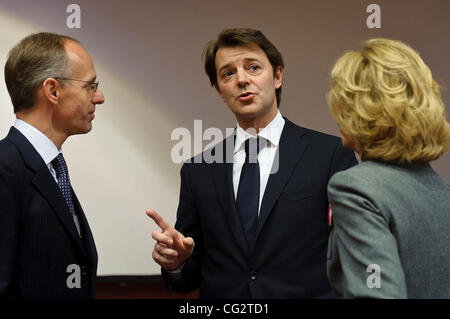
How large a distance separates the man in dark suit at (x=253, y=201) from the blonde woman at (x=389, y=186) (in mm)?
521

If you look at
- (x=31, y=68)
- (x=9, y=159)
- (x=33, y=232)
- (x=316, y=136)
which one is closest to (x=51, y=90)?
(x=31, y=68)

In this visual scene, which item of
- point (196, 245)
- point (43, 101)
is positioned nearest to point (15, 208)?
point (43, 101)

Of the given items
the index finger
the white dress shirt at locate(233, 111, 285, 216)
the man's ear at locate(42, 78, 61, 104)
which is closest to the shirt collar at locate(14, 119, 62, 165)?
the man's ear at locate(42, 78, 61, 104)

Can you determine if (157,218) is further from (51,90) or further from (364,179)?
(364,179)

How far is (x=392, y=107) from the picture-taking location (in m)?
1.32

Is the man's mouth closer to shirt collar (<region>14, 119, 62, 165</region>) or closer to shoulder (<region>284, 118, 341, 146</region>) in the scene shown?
shoulder (<region>284, 118, 341, 146</region>)

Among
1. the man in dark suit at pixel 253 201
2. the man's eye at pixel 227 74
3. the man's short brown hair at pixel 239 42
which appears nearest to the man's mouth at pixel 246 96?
the man in dark suit at pixel 253 201

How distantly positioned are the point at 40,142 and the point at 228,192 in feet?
2.31

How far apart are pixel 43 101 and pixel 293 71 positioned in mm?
1939

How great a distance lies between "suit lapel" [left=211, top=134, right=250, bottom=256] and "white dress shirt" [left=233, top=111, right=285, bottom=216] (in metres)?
0.03

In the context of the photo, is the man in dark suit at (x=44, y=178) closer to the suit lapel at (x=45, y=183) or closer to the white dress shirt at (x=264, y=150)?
the suit lapel at (x=45, y=183)

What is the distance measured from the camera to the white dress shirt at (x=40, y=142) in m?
1.78

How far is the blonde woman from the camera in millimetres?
1254

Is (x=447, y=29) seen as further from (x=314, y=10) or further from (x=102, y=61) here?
(x=102, y=61)
